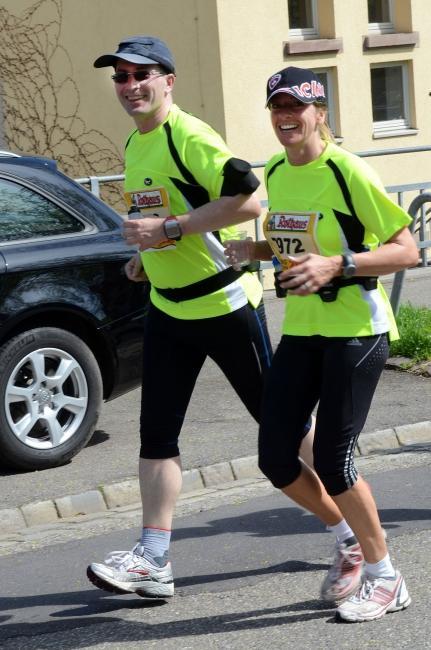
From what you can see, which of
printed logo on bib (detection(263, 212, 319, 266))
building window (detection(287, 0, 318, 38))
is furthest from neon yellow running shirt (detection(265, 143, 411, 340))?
building window (detection(287, 0, 318, 38))

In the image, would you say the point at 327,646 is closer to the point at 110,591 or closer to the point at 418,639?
the point at 418,639

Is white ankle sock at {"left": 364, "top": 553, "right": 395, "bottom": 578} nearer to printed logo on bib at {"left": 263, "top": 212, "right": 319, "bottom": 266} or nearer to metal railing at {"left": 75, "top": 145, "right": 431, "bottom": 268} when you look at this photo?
printed logo on bib at {"left": 263, "top": 212, "right": 319, "bottom": 266}

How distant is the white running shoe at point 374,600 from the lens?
4797mm

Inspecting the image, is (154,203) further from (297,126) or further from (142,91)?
(297,126)

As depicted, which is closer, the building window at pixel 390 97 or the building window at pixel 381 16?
the building window at pixel 381 16

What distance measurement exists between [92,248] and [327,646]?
3.68 meters

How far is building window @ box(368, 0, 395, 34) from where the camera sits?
1875 centimetres

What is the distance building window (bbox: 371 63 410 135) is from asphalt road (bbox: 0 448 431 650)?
12.4 m

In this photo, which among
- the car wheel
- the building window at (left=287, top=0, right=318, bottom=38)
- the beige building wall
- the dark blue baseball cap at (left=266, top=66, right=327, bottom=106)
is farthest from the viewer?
the building window at (left=287, top=0, right=318, bottom=38)

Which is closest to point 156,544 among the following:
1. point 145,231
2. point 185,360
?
point 185,360

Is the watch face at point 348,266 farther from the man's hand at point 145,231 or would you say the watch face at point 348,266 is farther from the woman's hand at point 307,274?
the man's hand at point 145,231

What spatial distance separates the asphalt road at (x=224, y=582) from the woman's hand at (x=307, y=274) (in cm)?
118

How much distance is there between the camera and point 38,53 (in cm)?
1789

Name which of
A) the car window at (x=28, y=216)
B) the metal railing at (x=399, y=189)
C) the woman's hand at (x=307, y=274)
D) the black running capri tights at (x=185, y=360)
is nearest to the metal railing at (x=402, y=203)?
the metal railing at (x=399, y=189)
